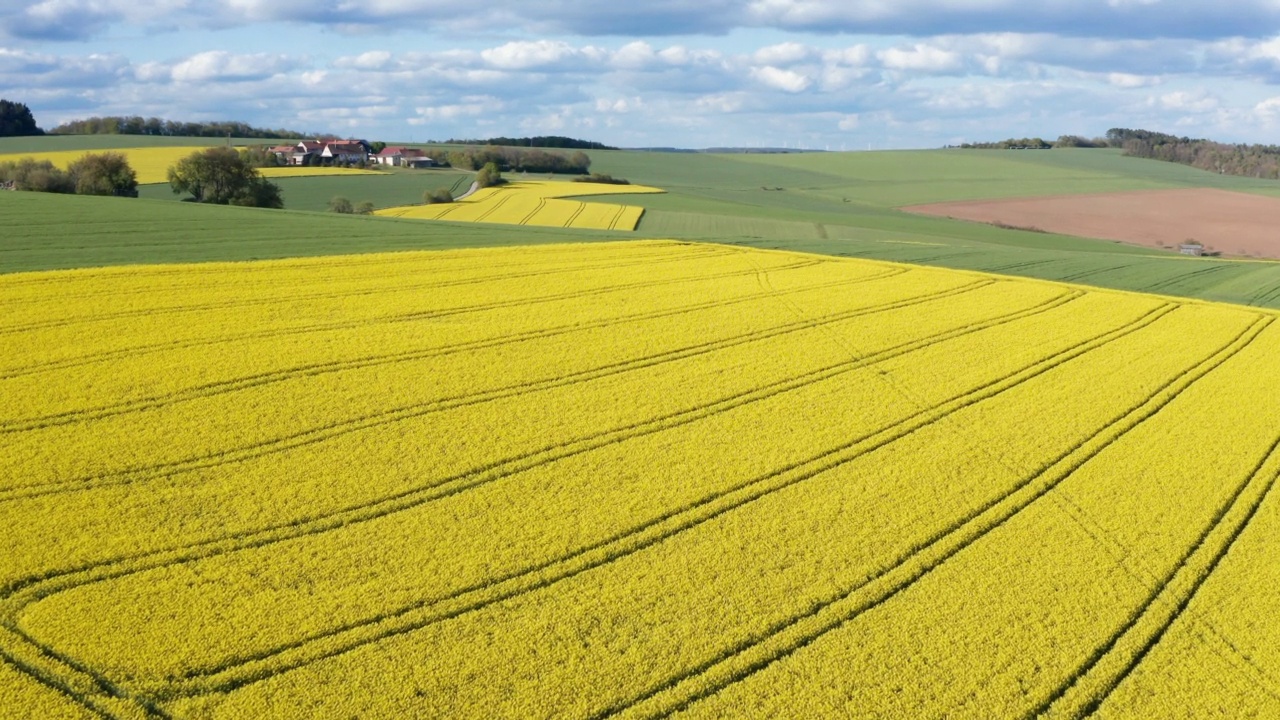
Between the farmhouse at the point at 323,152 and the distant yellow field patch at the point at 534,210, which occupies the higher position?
the farmhouse at the point at 323,152

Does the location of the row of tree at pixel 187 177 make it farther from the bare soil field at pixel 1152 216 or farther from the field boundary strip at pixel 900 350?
the bare soil field at pixel 1152 216

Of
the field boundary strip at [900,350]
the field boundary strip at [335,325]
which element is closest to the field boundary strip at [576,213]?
the field boundary strip at [335,325]

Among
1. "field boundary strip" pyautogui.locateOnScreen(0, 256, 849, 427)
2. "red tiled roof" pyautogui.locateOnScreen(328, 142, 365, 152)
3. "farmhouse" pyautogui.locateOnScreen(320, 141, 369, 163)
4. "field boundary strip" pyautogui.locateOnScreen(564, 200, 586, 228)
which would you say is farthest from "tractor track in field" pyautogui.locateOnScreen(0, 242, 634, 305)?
"red tiled roof" pyautogui.locateOnScreen(328, 142, 365, 152)

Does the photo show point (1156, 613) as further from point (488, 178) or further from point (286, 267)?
point (488, 178)

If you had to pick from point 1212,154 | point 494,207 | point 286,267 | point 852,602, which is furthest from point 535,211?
point 1212,154

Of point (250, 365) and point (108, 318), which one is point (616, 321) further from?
point (108, 318)

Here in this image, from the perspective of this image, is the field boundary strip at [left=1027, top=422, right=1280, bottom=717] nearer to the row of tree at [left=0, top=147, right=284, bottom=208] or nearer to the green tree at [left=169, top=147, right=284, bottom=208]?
the row of tree at [left=0, top=147, right=284, bottom=208]
